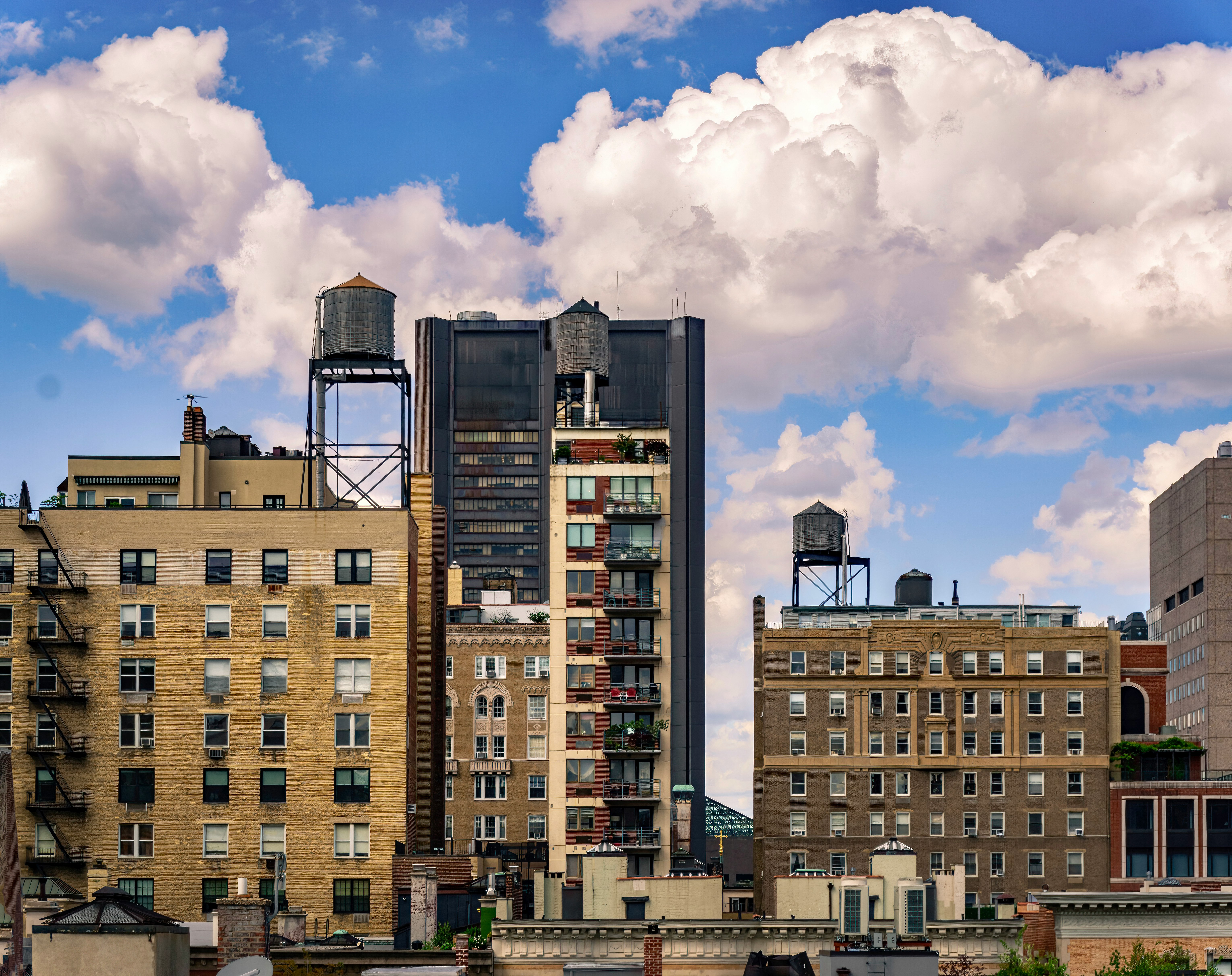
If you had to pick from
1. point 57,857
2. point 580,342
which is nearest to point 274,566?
point 57,857

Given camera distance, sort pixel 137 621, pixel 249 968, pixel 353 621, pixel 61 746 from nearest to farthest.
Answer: pixel 249 968 < pixel 61 746 < pixel 137 621 < pixel 353 621

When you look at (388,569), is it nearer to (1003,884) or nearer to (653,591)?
(653,591)

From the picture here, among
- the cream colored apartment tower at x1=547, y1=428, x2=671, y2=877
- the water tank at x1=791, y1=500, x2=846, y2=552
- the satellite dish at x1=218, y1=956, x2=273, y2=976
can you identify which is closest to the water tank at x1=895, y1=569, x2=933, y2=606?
the water tank at x1=791, y1=500, x2=846, y2=552

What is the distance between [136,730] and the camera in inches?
4439

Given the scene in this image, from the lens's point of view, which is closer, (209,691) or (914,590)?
(209,691)

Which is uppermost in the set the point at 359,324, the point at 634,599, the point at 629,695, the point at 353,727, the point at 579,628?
the point at 359,324

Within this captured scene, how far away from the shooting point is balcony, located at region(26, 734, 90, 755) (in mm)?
111875

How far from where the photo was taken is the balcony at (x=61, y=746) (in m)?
112

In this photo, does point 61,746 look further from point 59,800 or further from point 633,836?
point 633,836

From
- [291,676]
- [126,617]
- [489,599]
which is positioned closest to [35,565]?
[126,617]

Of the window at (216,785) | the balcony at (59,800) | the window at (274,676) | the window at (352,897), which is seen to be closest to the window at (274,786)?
the window at (216,785)

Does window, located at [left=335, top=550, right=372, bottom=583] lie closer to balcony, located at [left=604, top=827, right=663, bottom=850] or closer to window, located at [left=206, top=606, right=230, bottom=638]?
window, located at [left=206, top=606, right=230, bottom=638]

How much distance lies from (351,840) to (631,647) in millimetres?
26257

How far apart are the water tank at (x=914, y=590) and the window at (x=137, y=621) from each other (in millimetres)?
75327
